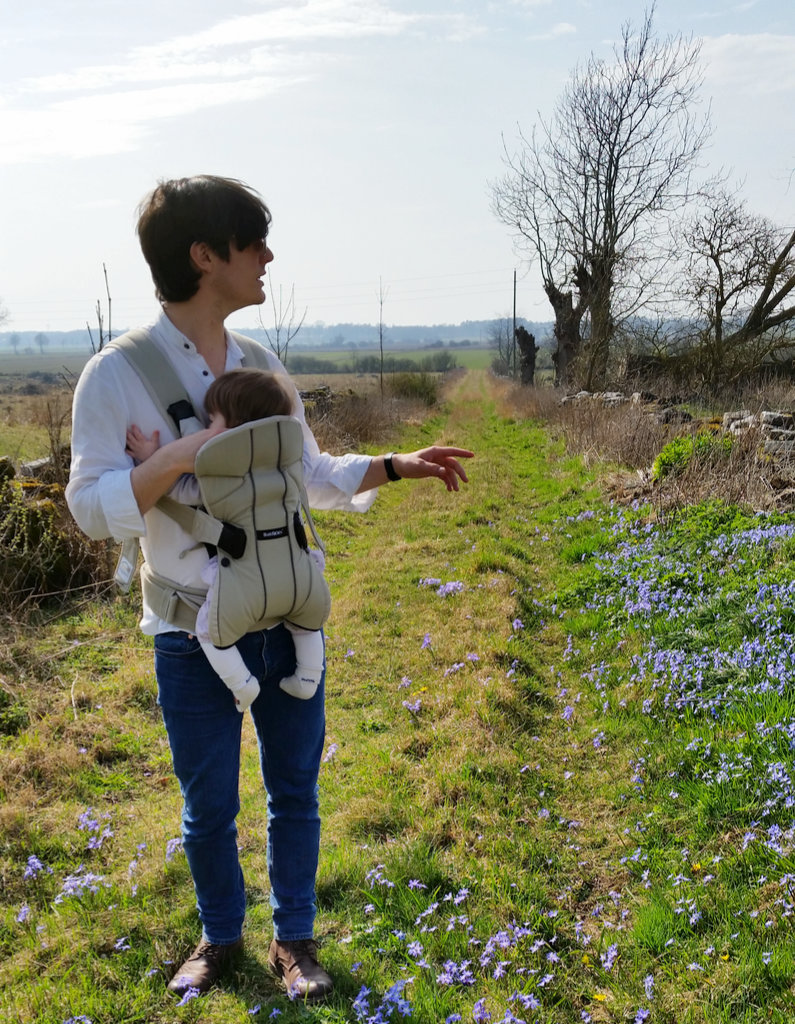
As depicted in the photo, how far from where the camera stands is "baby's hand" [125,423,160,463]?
1974 mm

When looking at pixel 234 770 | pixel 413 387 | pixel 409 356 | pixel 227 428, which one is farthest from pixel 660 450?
pixel 409 356

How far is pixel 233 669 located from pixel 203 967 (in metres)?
1.12

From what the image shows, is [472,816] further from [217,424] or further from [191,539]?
[217,424]

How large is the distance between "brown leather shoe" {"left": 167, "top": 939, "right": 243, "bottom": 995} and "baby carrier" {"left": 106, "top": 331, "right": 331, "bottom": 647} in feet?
3.86

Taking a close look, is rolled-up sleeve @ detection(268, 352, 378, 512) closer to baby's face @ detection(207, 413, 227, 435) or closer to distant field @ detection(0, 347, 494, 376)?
baby's face @ detection(207, 413, 227, 435)

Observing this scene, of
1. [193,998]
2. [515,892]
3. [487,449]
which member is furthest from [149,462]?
[487,449]

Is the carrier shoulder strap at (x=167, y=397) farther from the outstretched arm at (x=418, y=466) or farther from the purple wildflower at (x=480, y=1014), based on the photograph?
the purple wildflower at (x=480, y=1014)

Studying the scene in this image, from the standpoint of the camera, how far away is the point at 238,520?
2014mm

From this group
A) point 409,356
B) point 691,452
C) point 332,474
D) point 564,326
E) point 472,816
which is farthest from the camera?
point 409,356

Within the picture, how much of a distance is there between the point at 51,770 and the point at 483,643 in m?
2.78

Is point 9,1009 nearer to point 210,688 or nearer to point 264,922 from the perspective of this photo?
point 264,922

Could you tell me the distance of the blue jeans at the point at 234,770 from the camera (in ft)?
6.99

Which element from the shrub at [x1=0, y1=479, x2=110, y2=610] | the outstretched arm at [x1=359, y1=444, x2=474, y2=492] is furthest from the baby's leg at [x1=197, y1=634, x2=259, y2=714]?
the shrub at [x1=0, y1=479, x2=110, y2=610]

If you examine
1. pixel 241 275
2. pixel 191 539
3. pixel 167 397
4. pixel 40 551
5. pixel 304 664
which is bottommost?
pixel 40 551
